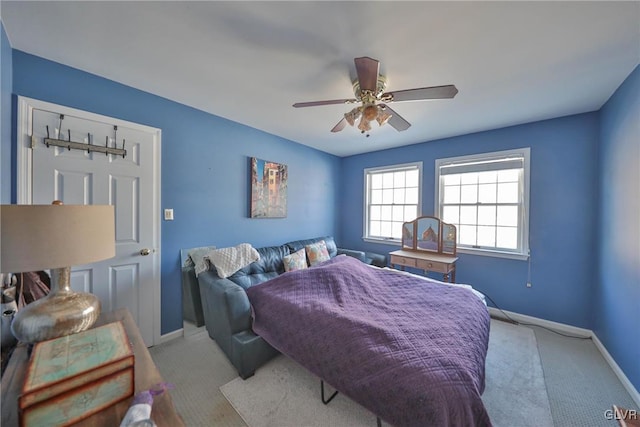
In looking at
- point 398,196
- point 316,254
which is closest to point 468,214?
point 398,196

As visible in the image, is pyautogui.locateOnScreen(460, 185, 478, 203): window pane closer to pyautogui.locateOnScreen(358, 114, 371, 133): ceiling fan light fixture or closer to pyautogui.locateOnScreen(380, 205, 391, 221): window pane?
pyautogui.locateOnScreen(380, 205, 391, 221): window pane

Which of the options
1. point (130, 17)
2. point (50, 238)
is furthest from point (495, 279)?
point (130, 17)

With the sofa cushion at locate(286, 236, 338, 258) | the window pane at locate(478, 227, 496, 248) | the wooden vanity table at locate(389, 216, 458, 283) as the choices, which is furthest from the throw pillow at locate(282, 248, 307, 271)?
the window pane at locate(478, 227, 496, 248)

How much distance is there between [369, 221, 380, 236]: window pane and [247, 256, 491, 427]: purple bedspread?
197cm

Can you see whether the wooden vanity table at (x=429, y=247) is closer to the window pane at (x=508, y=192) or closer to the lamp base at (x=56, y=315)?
the window pane at (x=508, y=192)

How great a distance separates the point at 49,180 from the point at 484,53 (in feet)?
11.2

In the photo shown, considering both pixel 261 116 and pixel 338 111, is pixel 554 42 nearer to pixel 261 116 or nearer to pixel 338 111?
pixel 338 111

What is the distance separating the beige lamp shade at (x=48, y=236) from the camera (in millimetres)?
873

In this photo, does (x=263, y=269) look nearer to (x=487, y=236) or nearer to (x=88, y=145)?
(x=88, y=145)

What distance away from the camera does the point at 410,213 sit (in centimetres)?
400

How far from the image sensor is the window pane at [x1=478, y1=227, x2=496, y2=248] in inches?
127

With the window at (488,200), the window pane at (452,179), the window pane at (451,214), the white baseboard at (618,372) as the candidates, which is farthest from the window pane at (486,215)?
the white baseboard at (618,372)

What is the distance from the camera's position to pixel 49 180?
1803mm

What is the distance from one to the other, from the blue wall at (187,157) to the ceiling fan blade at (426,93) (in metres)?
2.05
